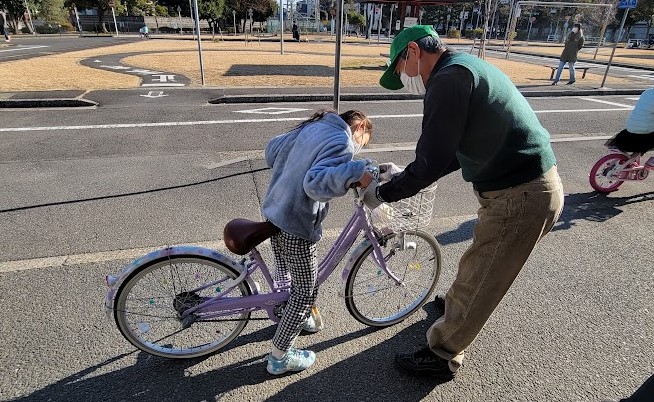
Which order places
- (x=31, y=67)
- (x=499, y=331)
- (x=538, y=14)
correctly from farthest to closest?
(x=538, y=14)
(x=31, y=67)
(x=499, y=331)

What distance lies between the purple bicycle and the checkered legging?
0.13 metres

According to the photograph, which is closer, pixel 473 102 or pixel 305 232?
pixel 473 102

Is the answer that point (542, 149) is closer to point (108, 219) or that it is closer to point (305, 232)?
point (305, 232)

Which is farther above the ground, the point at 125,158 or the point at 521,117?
the point at 521,117

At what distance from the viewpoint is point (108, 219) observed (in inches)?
160

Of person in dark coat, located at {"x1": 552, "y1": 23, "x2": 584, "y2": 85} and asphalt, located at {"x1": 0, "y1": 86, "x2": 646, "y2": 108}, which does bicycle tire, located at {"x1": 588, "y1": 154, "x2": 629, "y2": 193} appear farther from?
person in dark coat, located at {"x1": 552, "y1": 23, "x2": 584, "y2": 85}

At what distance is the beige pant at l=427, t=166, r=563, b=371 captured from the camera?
1918 mm

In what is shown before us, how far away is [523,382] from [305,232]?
5.23 feet

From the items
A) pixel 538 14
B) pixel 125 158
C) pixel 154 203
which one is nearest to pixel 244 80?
pixel 125 158

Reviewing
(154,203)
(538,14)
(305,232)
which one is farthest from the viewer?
(538,14)

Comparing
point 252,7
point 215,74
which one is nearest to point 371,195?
point 215,74

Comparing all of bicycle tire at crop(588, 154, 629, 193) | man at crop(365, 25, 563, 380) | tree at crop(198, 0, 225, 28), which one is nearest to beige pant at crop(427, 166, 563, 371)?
man at crop(365, 25, 563, 380)

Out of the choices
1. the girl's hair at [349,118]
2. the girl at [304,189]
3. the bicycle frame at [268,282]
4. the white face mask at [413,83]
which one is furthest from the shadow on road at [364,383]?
the white face mask at [413,83]

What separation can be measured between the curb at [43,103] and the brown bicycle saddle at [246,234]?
27.8ft
